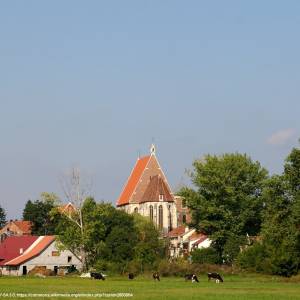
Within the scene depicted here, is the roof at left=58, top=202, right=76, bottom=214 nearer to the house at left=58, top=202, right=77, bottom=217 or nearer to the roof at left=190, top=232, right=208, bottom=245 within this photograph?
the house at left=58, top=202, right=77, bottom=217

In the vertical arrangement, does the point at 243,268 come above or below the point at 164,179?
below

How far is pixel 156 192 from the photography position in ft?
458

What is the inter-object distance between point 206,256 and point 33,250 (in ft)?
74.7

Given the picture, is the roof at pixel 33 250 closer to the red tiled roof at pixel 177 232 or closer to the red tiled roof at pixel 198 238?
the red tiled roof at pixel 198 238

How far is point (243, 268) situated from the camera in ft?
267

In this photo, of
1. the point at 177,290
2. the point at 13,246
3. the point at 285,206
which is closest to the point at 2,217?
the point at 13,246

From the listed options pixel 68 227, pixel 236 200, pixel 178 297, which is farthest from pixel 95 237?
pixel 178 297

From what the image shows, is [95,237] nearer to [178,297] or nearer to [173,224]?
[173,224]

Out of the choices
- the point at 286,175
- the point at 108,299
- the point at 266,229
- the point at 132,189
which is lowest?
the point at 108,299

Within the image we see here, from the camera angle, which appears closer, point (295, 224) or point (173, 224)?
point (295, 224)

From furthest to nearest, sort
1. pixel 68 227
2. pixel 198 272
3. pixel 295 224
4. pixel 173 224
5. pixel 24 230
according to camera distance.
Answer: pixel 24 230 < pixel 173 224 < pixel 68 227 < pixel 198 272 < pixel 295 224

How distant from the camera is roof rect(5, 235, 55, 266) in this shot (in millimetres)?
96844

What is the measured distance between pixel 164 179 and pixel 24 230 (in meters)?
34.3

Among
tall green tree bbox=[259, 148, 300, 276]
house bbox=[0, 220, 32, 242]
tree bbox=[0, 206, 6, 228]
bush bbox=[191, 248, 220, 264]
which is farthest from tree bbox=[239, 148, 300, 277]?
tree bbox=[0, 206, 6, 228]
